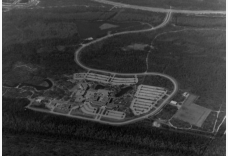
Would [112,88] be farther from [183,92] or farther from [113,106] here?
[183,92]

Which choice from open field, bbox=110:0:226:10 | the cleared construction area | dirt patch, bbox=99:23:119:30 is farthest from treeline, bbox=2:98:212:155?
open field, bbox=110:0:226:10

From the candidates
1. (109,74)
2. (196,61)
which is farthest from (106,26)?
(196,61)

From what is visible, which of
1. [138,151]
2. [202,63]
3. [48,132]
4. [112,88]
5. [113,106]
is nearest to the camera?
[138,151]

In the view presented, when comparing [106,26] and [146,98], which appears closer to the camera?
[146,98]

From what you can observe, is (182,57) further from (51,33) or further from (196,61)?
(51,33)

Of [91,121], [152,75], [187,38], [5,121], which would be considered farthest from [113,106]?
[187,38]

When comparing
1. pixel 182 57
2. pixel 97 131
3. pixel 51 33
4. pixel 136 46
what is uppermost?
pixel 51 33

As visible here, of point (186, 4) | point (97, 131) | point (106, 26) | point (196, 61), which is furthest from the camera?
point (186, 4)
